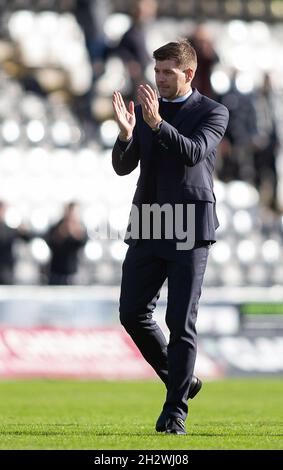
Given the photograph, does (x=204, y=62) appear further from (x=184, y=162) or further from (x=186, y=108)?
(x=184, y=162)

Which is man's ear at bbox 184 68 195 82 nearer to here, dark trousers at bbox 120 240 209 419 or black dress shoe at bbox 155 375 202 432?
dark trousers at bbox 120 240 209 419

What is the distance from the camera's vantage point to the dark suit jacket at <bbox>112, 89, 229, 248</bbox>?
823 centimetres

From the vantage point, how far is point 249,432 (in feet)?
28.0

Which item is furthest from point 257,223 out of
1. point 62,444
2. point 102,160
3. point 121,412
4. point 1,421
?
point 62,444

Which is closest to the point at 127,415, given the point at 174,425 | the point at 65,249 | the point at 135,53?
the point at 174,425

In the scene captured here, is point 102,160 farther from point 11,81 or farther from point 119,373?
point 119,373

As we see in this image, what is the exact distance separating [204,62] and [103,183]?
2460mm

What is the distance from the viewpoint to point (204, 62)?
18.8 meters

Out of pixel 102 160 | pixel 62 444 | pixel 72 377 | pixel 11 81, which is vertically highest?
pixel 11 81

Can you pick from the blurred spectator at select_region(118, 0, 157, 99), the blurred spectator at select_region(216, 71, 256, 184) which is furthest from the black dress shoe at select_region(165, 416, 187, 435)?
the blurred spectator at select_region(118, 0, 157, 99)

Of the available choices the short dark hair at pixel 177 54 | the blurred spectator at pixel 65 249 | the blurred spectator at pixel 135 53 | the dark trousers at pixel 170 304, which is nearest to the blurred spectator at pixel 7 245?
the blurred spectator at pixel 65 249

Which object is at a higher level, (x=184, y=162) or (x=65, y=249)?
(x=184, y=162)

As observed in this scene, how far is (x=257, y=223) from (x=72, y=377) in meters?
4.94

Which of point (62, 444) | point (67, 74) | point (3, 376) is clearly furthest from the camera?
point (67, 74)
